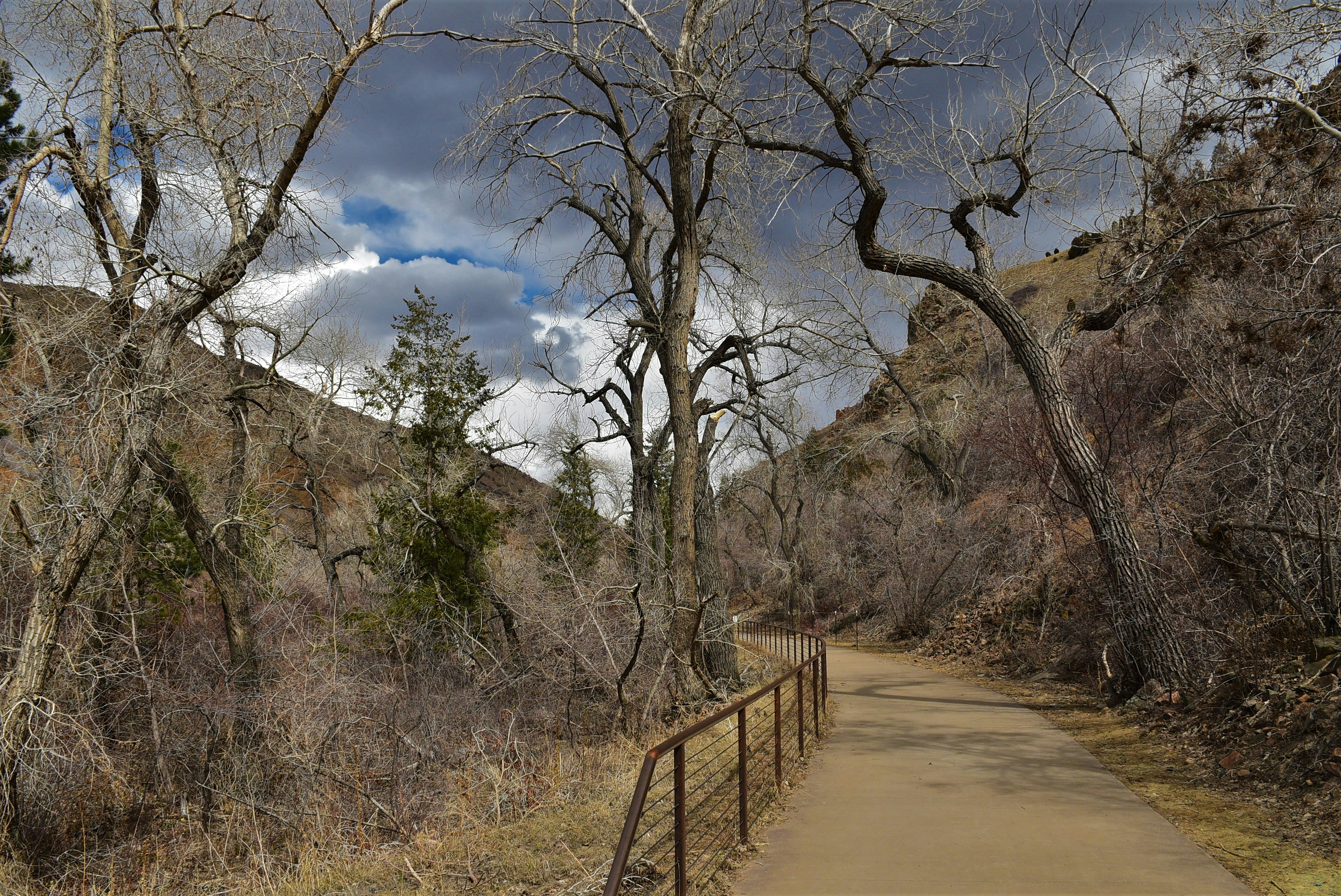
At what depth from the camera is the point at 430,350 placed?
25391mm

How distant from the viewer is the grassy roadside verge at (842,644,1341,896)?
17.2 ft

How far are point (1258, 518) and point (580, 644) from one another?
9.37 metres

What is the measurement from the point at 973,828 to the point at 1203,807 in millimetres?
2050

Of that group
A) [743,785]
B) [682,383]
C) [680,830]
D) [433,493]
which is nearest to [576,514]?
[433,493]

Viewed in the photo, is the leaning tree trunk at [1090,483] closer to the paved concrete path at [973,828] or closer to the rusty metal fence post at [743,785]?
the paved concrete path at [973,828]

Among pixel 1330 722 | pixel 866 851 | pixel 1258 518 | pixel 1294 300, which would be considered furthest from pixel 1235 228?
pixel 866 851

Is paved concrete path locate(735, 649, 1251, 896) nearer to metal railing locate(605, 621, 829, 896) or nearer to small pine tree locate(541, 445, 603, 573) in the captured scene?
metal railing locate(605, 621, 829, 896)

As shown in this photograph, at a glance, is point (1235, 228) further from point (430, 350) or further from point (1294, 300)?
point (430, 350)

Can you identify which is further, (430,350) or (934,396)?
(934,396)

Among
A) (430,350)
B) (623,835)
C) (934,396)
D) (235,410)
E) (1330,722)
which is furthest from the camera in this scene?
(934,396)

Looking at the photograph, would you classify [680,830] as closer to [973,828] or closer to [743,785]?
[743,785]

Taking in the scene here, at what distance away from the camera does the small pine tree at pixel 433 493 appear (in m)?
20.8

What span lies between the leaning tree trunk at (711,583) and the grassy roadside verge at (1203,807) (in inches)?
207

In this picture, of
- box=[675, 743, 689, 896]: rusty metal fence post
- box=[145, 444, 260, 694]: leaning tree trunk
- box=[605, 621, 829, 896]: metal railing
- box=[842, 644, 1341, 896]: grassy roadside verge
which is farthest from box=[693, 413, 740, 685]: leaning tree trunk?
box=[675, 743, 689, 896]: rusty metal fence post
